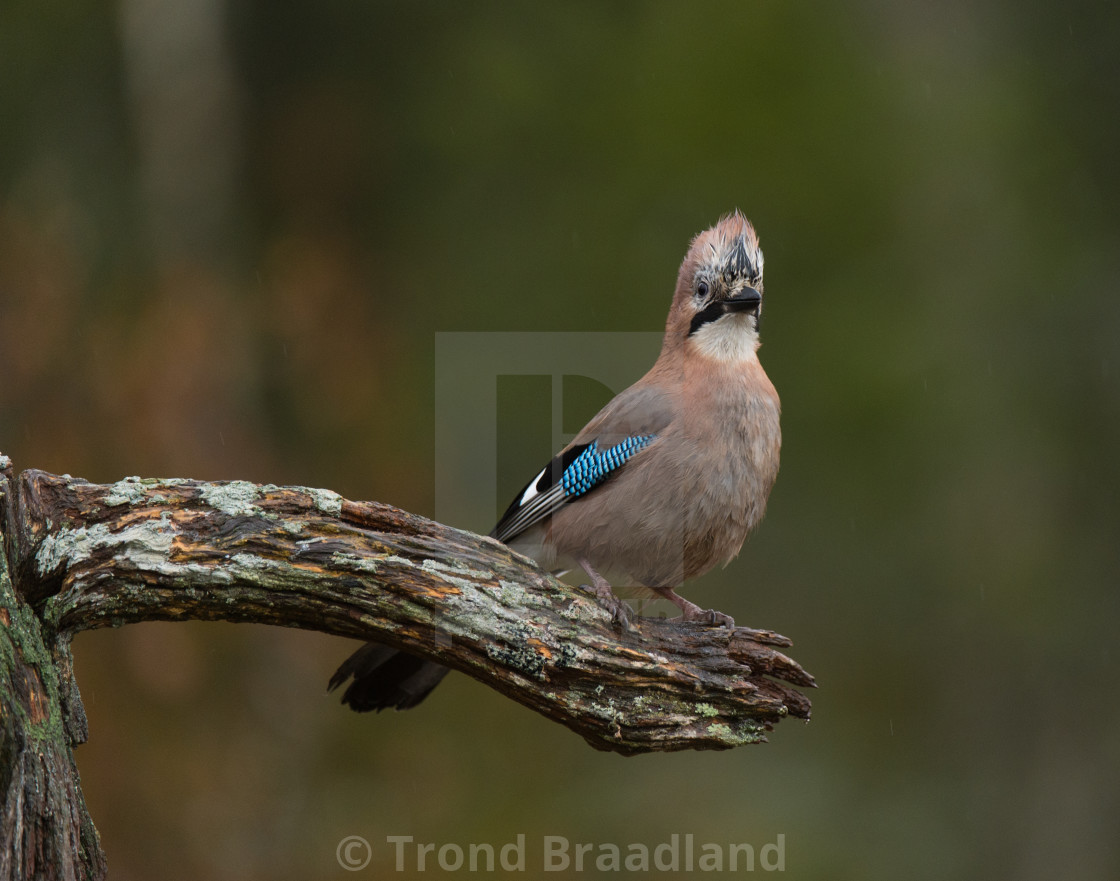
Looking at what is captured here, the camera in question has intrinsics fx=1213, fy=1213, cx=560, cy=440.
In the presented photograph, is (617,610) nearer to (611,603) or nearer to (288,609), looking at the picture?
(611,603)

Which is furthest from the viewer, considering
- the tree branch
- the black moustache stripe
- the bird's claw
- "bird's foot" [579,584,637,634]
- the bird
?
the black moustache stripe

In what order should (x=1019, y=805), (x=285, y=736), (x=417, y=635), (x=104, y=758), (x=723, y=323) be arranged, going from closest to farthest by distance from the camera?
(x=417, y=635), (x=723, y=323), (x=104, y=758), (x=285, y=736), (x=1019, y=805)

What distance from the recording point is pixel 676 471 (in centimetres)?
433

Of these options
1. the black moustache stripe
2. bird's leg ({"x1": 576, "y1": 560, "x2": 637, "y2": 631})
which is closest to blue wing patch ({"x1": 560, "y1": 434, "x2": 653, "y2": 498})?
bird's leg ({"x1": 576, "y1": 560, "x2": 637, "y2": 631})

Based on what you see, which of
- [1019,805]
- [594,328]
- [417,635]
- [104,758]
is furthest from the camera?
[594,328]

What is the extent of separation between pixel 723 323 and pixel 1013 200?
3931 millimetres

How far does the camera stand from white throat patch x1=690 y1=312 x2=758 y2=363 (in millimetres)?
4605

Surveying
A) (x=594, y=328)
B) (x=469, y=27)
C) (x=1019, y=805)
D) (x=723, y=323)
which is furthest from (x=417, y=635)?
(x=469, y=27)

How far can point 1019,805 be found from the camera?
702 centimetres

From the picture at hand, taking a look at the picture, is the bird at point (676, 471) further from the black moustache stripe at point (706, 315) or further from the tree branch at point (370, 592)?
the tree branch at point (370, 592)

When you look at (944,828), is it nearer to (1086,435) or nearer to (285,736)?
(1086,435)

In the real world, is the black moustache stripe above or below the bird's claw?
above

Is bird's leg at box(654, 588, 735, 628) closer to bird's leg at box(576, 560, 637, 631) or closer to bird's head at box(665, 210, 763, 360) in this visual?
bird's leg at box(576, 560, 637, 631)

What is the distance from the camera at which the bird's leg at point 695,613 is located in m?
4.25
